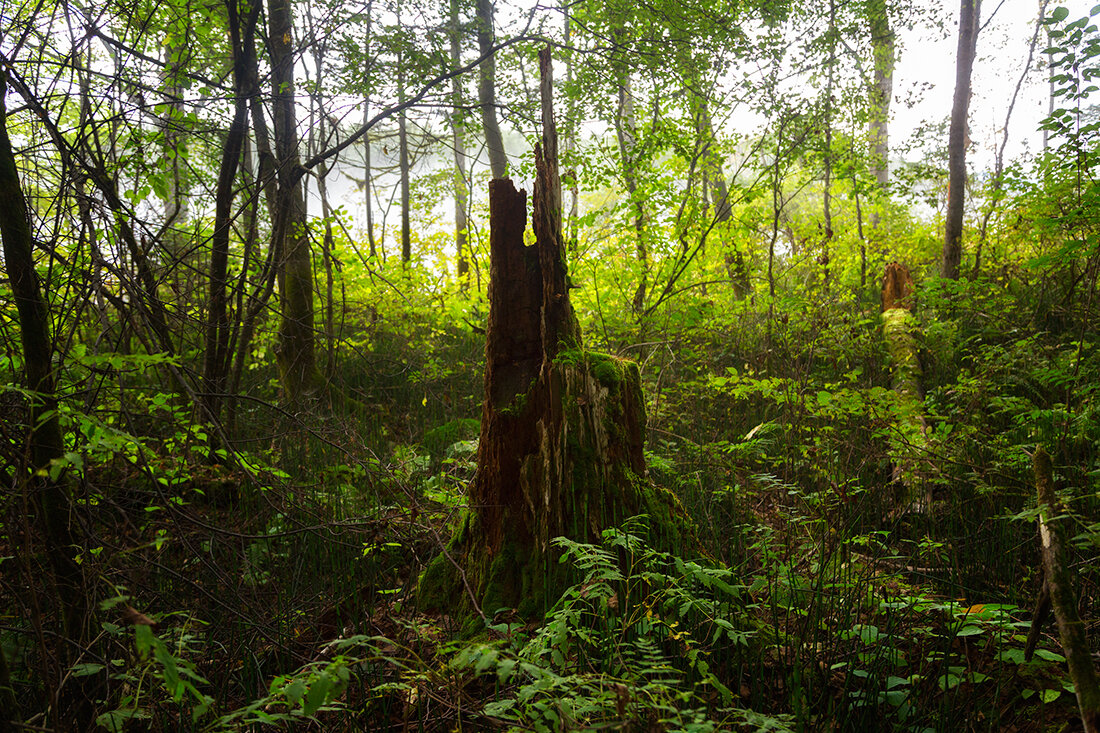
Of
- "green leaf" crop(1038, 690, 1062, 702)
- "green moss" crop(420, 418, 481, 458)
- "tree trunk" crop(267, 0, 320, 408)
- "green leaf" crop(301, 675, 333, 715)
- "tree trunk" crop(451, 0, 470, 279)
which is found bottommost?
"green leaf" crop(1038, 690, 1062, 702)

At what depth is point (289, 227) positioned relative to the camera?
14.7ft

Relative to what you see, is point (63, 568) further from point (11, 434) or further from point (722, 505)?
point (722, 505)

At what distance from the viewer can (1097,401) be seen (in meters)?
3.63

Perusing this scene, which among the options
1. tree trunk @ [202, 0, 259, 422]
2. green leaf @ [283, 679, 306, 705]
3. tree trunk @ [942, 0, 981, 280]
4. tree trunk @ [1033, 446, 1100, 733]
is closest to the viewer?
green leaf @ [283, 679, 306, 705]

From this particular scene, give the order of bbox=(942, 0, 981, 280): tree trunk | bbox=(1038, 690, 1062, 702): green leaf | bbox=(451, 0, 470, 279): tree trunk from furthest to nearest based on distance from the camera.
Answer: bbox=(942, 0, 981, 280): tree trunk
bbox=(451, 0, 470, 279): tree trunk
bbox=(1038, 690, 1062, 702): green leaf

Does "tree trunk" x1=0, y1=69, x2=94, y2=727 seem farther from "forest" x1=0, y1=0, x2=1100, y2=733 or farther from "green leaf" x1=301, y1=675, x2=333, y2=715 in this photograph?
"green leaf" x1=301, y1=675, x2=333, y2=715

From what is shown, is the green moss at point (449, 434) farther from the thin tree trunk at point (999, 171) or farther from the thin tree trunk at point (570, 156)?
the thin tree trunk at point (999, 171)

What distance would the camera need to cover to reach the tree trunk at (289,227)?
353cm

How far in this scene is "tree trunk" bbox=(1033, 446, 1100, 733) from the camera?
1.28 meters

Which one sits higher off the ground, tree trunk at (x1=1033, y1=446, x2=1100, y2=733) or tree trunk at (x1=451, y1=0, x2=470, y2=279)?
tree trunk at (x1=451, y1=0, x2=470, y2=279)

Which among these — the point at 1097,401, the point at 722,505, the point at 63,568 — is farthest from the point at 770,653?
the point at 1097,401

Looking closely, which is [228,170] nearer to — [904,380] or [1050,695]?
[1050,695]

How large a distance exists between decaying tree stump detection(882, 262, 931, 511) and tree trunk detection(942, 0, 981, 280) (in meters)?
0.60

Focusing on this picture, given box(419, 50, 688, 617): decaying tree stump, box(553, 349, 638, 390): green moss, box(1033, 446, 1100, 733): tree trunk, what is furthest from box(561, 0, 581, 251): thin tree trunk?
box(1033, 446, 1100, 733): tree trunk
